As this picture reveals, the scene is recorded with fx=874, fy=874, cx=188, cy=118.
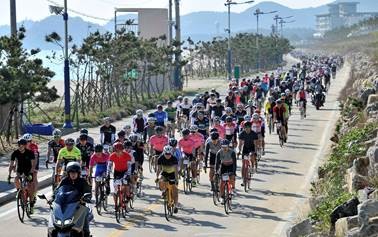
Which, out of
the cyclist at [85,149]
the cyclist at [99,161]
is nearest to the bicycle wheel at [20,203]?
the cyclist at [99,161]

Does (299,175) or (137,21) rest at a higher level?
(137,21)

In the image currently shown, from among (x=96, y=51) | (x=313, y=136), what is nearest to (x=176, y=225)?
(x=313, y=136)

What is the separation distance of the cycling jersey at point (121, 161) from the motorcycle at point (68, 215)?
5.44 metres

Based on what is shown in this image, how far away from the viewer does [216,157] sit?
1944cm

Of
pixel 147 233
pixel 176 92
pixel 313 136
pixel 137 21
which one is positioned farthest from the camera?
pixel 137 21

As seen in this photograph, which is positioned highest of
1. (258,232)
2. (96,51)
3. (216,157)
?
(96,51)

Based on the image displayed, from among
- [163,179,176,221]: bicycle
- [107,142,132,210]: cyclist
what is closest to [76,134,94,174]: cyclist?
[107,142,132,210]: cyclist

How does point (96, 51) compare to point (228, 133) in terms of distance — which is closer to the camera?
point (228, 133)

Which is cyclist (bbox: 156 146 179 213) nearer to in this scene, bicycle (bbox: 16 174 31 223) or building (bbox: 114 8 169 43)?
bicycle (bbox: 16 174 31 223)

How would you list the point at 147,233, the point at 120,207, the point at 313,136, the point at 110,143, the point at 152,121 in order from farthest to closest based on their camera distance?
the point at 313,136 < the point at 152,121 < the point at 110,143 < the point at 120,207 < the point at 147,233

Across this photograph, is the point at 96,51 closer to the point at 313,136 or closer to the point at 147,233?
the point at 313,136

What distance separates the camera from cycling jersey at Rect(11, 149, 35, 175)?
18.3 m

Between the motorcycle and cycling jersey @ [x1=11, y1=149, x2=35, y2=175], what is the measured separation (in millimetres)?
5720

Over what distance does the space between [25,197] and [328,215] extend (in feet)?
24.3
